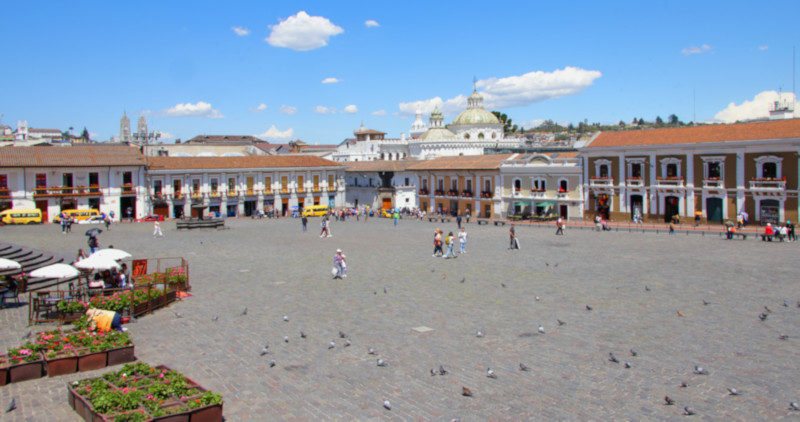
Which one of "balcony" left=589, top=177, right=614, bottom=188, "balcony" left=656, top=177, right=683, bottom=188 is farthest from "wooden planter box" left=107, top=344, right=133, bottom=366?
"balcony" left=589, top=177, right=614, bottom=188

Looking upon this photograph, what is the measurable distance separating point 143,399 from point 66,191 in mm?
47486

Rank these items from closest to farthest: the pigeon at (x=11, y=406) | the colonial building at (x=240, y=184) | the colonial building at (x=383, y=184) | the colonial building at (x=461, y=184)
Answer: the pigeon at (x=11, y=406) < the colonial building at (x=461, y=184) < the colonial building at (x=240, y=184) < the colonial building at (x=383, y=184)

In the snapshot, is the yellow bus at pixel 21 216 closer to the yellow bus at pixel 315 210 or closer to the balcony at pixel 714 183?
the yellow bus at pixel 315 210

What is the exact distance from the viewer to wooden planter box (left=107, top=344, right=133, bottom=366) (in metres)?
10.9

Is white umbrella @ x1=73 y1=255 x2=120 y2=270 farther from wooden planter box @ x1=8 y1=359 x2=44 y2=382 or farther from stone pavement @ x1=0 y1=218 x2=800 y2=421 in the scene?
wooden planter box @ x1=8 y1=359 x2=44 y2=382

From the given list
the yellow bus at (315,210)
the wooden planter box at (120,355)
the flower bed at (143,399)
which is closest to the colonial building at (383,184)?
the yellow bus at (315,210)

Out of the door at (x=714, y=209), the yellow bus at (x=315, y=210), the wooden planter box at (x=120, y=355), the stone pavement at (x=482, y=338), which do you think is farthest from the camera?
the yellow bus at (x=315, y=210)

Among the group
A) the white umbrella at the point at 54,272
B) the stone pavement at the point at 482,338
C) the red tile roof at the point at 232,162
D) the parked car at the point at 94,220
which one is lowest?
the stone pavement at the point at 482,338

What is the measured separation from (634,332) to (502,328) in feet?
9.40

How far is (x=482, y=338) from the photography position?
12828 mm

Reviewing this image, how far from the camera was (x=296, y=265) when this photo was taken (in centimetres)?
2389

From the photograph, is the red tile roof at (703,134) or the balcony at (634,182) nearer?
the red tile roof at (703,134)

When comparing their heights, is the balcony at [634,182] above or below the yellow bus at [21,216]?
above

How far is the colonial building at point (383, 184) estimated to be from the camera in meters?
68.2
